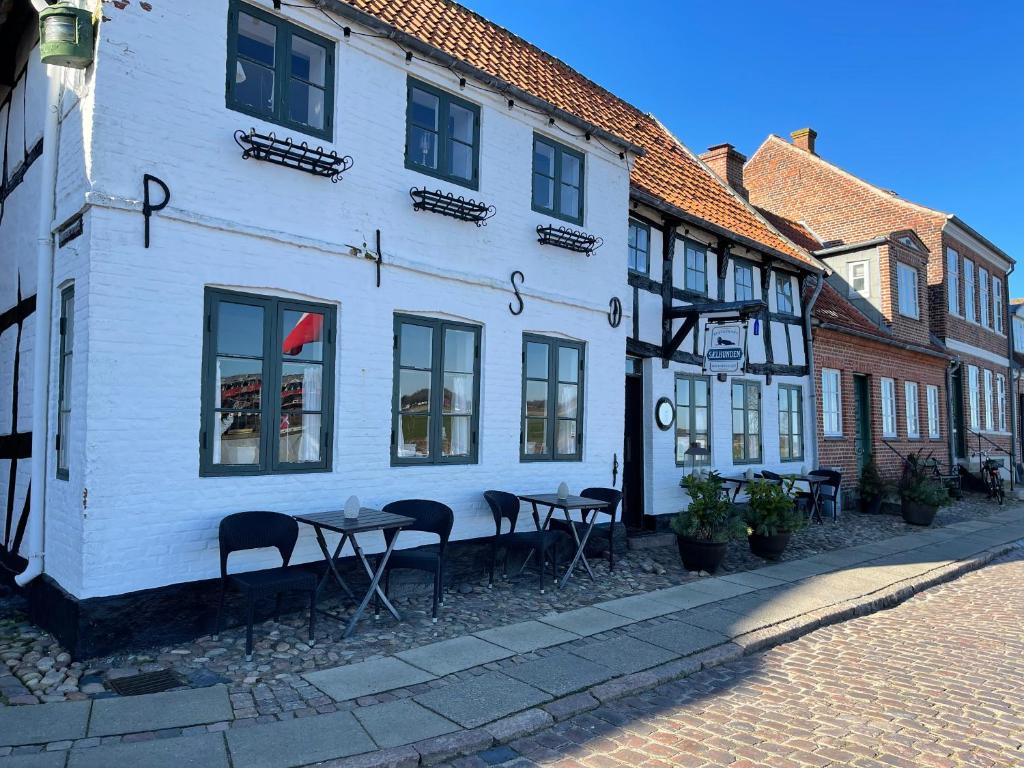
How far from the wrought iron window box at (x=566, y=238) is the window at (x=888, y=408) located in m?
10.1

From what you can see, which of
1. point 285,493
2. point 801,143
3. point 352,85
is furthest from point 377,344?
point 801,143

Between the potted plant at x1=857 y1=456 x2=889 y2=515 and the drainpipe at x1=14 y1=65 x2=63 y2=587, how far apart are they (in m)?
13.4

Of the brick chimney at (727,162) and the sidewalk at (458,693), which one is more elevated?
the brick chimney at (727,162)

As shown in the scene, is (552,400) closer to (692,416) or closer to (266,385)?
(692,416)

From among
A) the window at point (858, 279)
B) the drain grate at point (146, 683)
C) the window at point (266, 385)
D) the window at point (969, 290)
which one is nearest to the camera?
the drain grate at point (146, 683)

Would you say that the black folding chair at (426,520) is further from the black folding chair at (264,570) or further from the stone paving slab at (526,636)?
the black folding chair at (264,570)

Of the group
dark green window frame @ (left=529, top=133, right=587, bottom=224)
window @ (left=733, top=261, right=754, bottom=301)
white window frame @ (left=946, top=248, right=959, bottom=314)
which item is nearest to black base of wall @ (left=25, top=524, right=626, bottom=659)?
dark green window frame @ (left=529, top=133, right=587, bottom=224)

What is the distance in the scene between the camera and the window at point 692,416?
35.5 ft

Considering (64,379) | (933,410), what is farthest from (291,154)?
(933,410)

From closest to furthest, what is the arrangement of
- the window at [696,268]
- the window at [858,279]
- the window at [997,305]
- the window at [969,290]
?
the window at [696,268], the window at [858,279], the window at [969,290], the window at [997,305]

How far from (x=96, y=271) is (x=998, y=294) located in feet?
80.3

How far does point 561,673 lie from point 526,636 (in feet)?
2.78

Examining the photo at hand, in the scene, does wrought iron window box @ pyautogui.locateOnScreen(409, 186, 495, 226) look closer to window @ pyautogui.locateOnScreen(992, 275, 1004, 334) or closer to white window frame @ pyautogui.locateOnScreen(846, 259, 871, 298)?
white window frame @ pyautogui.locateOnScreen(846, 259, 871, 298)

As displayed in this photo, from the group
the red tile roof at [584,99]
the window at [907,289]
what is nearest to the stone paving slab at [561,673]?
the red tile roof at [584,99]
